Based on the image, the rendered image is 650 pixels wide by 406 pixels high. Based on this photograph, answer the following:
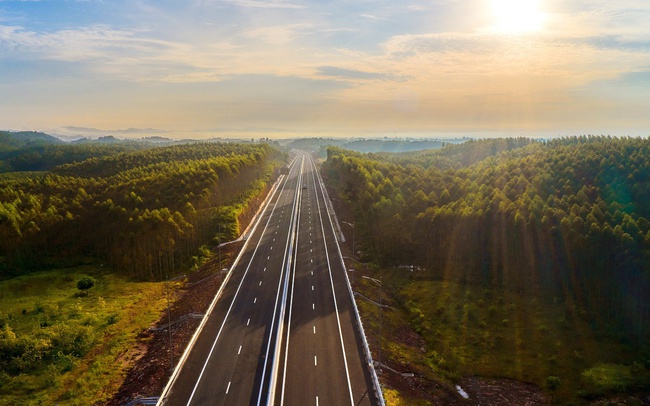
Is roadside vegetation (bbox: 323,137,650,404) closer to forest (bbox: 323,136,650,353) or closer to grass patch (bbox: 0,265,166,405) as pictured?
forest (bbox: 323,136,650,353)

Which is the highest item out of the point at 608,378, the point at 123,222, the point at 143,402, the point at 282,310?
the point at 123,222

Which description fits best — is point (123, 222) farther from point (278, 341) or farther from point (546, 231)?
point (546, 231)

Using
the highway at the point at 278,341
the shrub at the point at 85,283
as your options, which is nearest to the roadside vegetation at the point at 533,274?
the highway at the point at 278,341

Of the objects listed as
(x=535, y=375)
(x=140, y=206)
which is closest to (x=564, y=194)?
(x=535, y=375)

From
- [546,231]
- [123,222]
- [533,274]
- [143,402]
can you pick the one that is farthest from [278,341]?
[123,222]

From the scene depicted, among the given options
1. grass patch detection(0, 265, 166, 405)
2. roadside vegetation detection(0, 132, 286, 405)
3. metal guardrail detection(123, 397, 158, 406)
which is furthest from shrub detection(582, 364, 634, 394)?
grass patch detection(0, 265, 166, 405)

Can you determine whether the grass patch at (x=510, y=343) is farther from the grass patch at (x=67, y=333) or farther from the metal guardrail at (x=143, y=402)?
the grass patch at (x=67, y=333)

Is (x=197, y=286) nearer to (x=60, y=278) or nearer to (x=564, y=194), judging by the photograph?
(x=60, y=278)
